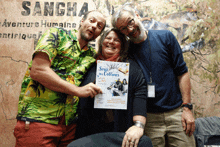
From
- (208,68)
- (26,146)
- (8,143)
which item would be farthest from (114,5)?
(8,143)

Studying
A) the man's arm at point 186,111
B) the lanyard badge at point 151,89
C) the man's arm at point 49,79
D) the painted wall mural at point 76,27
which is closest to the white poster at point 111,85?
the man's arm at point 49,79

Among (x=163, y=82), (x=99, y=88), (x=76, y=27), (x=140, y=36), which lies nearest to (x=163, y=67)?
(x=163, y=82)

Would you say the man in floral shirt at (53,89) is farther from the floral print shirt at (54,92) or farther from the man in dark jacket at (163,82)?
the man in dark jacket at (163,82)

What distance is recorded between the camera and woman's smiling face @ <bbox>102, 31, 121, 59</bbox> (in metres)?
1.25

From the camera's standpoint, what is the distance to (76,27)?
1.66 m

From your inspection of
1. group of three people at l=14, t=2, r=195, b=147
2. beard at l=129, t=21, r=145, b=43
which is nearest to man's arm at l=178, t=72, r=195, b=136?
group of three people at l=14, t=2, r=195, b=147

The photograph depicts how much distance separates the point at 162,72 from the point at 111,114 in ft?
1.95

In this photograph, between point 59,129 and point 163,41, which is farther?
point 163,41

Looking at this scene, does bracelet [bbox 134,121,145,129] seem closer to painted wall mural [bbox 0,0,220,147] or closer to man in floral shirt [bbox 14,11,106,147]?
man in floral shirt [bbox 14,11,106,147]

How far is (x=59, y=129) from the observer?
1.16 meters

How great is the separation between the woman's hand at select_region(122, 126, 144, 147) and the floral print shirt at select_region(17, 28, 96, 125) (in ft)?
1.70

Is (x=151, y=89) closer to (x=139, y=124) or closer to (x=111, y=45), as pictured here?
(x=139, y=124)

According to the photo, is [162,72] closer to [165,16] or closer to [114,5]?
[165,16]

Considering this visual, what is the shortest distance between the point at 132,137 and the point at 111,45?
2.48ft
